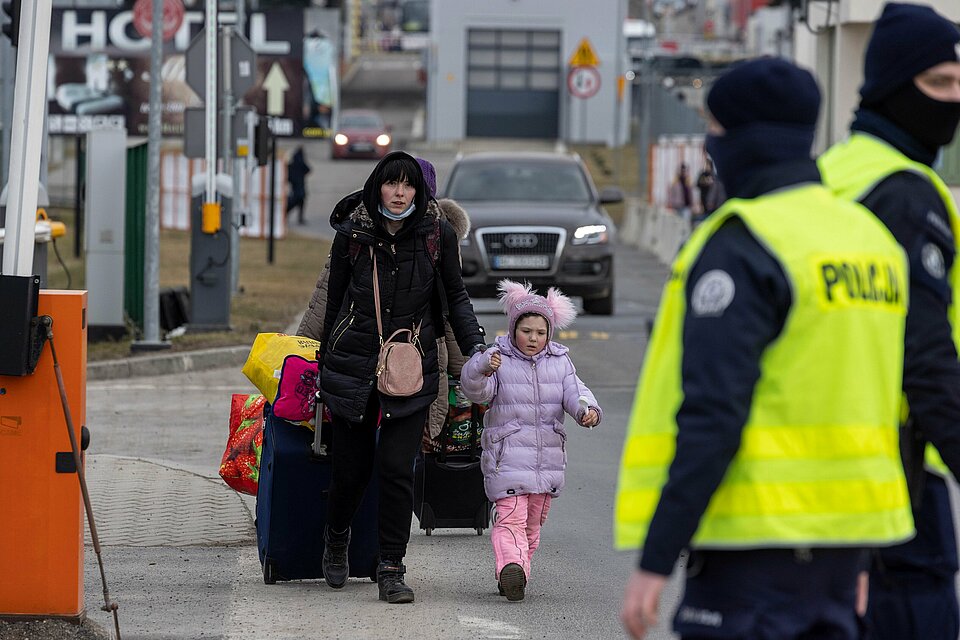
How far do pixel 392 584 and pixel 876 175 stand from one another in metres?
3.41

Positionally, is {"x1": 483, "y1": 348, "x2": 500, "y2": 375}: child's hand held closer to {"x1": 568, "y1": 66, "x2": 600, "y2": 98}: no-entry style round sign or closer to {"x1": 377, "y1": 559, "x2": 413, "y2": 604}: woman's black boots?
Answer: {"x1": 377, "y1": 559, "x2": 413, "y2": 604}: woman's black boots

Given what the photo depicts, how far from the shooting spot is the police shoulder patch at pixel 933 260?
371 centimetres

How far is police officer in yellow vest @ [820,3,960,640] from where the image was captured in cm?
371

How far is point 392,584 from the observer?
265 inches

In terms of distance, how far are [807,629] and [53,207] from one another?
125 ft

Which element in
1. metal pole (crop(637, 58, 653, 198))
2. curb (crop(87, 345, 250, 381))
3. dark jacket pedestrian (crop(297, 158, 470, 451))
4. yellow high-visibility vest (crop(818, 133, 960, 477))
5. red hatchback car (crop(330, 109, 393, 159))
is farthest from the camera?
red hatchback car (crop(330, 109, 393, 159))

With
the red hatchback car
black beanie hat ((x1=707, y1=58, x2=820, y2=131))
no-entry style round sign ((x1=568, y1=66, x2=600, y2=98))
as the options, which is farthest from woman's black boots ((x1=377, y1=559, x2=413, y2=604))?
the red hatchback car

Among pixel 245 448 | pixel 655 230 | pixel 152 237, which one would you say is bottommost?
pixel 655 230

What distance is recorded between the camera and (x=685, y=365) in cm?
319

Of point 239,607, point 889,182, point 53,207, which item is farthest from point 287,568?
point 53,207

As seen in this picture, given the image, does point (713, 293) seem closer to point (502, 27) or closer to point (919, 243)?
point (919, 243)

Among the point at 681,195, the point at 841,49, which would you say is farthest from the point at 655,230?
the point at 841,49

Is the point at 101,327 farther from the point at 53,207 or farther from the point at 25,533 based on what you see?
the point at 53,207

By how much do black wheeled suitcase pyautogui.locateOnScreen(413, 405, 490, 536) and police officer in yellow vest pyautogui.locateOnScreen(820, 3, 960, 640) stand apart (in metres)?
3.67
